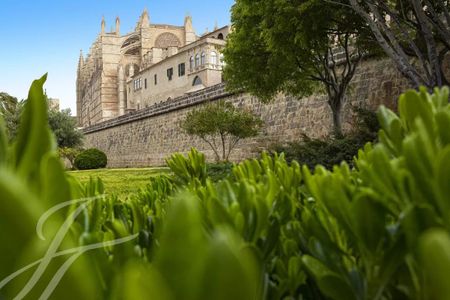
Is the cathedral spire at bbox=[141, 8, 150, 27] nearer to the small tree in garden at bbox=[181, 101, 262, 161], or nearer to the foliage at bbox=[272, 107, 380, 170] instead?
the small tree in garden at bbox=[181, 101, 262, 161]

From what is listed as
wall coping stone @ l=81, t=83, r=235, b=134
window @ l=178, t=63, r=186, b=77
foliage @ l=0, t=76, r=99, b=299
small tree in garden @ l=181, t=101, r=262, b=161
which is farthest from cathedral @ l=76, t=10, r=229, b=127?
foliage @ l=0, t=76, r=99, b=299

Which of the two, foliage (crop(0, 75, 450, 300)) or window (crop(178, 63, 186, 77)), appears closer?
foliage (crop(0, 75, 450, 300))

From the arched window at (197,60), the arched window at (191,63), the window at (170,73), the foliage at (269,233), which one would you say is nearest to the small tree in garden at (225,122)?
the foliage at (269,233)

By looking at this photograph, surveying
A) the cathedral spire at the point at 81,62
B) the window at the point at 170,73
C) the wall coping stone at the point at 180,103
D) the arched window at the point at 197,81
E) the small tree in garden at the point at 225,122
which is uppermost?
the cathedral spire at the point at 81,62

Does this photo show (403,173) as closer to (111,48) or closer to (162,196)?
(162,196)

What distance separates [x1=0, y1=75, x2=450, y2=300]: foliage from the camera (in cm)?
32

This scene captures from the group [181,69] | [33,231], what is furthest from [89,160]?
[33,231]

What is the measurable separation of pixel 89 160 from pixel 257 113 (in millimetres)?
16224

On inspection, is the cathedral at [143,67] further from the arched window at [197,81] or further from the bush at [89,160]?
the bush at [89,160]

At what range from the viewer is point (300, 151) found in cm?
841

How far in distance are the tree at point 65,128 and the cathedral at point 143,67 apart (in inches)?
522

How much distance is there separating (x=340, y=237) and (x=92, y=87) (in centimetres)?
8751

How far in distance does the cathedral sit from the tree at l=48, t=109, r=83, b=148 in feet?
43.5

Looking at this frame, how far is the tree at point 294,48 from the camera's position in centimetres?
1095
